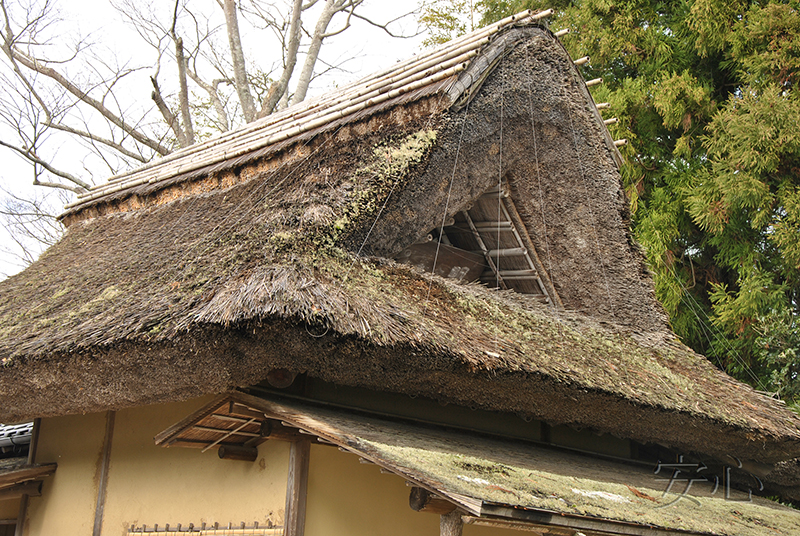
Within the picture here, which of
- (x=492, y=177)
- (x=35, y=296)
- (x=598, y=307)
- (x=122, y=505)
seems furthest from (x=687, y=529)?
(x=35, y=296)

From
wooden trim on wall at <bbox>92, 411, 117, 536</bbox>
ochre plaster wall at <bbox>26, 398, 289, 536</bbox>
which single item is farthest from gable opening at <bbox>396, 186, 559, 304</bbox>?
wooden trim on wall at <bbox>92, 411, 117, 536</bbox>

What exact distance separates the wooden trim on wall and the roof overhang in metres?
1.36

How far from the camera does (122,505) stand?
445cm

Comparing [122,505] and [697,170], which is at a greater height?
[697,170]

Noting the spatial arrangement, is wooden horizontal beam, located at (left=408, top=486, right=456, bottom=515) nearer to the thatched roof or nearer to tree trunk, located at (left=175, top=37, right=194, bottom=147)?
the thatched roof

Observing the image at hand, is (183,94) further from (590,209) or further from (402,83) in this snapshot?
(590,209)

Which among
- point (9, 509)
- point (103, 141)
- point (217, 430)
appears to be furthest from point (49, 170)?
point (217, 430)

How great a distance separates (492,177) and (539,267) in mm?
1119

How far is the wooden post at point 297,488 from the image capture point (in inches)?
135

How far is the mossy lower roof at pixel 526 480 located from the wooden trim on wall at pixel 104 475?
6.70ft

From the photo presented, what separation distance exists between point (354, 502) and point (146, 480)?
1.64 meters

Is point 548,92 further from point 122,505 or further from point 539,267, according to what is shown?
point 122,505

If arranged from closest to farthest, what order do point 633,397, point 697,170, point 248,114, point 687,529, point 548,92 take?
point 687,529 → point 633,397 → point 548,92 → point 697,170 → point 248,114

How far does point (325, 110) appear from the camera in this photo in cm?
577
